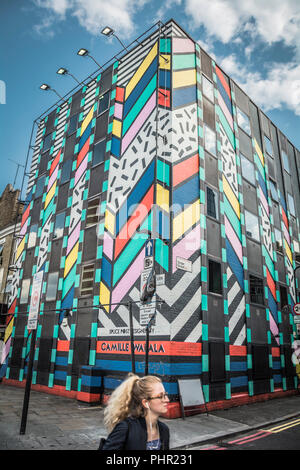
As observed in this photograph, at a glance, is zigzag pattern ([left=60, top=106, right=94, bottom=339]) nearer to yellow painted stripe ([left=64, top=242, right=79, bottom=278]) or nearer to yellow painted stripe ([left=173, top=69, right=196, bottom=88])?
yellow painted stripe ([left=64, top=242, right=79, bottom=278])

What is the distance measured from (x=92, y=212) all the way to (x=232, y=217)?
24.8 ft

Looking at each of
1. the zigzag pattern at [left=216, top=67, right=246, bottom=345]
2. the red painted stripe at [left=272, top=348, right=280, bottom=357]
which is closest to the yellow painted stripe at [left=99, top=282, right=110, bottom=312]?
the zigzag pattern at [left=216, top=67, right=246, bottom=345]

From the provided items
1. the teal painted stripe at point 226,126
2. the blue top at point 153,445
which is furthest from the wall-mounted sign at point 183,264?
the blue top at point 153,445

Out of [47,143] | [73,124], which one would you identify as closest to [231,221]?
[73,124]

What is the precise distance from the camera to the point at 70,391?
47.7ft

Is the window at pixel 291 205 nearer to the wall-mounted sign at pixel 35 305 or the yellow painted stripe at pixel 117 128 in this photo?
the yellow painted stripe at pixel 117 128

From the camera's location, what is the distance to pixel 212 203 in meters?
15.5

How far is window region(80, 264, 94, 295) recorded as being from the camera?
1548 cm

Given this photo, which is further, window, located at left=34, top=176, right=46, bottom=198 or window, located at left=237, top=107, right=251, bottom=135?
window, located at left=34, top=176, right=46, bottom=198

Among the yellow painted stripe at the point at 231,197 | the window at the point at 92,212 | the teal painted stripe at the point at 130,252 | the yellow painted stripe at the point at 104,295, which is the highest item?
the yellow painted stripe at the point at 231,197

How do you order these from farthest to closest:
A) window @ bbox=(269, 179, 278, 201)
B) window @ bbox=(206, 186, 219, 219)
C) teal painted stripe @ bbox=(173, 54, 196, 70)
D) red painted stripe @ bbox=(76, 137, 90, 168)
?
window @ bbox=(269, 179, 278, 201) < red painted stripe @ bbox=(76, 137, 90, 168) < teal painted stripe @ bbox=(173, 54, 196, 70) < window @ bbox=(206, 186, 219, 219)

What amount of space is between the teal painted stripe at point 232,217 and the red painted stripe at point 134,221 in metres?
4.71

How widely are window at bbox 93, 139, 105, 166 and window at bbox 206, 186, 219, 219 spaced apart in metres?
6.34

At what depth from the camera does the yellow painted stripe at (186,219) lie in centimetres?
1305
